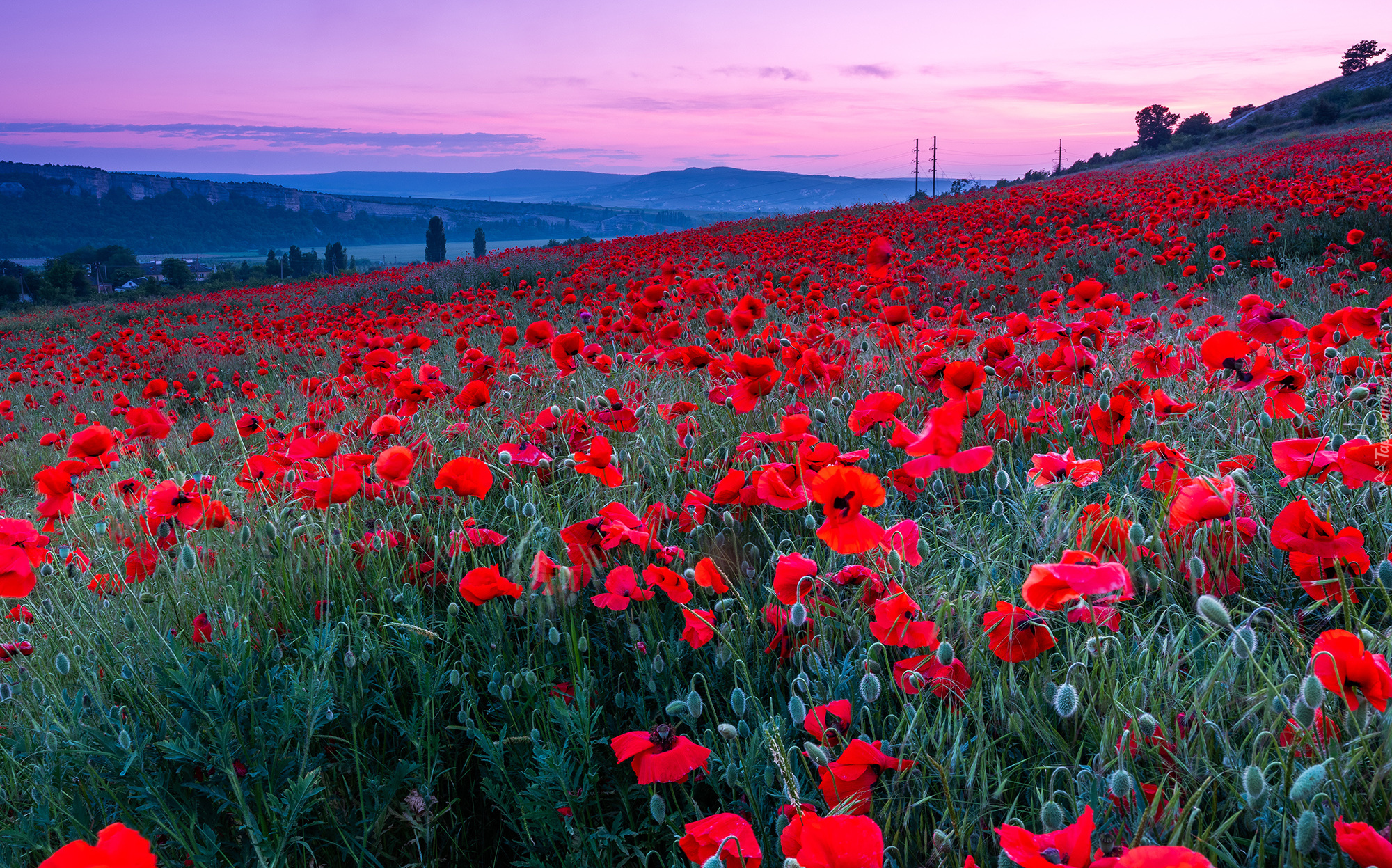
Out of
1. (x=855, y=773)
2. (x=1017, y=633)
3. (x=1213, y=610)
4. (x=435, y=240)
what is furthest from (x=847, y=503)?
(x=435, y=240)

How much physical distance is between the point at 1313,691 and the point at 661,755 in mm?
830

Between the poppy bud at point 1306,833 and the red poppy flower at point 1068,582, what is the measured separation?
292 mm

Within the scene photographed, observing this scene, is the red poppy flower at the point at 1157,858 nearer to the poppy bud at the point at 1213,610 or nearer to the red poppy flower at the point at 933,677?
the poppy bud at the point at 1213,610

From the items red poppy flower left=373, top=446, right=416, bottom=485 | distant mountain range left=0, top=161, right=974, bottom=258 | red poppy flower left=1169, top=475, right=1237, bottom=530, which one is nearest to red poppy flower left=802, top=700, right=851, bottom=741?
red poppy flower left=1169, top=475, right=1237, bottom=530

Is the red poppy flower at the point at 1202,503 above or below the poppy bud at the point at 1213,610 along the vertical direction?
above

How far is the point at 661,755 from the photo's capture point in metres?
1.11

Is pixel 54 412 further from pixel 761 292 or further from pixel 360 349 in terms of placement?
pixel 761 292

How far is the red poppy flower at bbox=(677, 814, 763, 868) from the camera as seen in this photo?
0.92 m

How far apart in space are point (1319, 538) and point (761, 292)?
632 centimetres

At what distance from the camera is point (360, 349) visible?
4398 millimetres

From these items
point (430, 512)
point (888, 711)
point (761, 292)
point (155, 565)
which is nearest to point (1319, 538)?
point (888, 711)

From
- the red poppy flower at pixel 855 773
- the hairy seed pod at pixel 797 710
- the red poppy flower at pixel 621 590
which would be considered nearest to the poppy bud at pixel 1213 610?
the red poppy flower at pixel 855 773

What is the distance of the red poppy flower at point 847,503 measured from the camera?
1284 millimetres

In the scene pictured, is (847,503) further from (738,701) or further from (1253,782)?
(1253,782)
